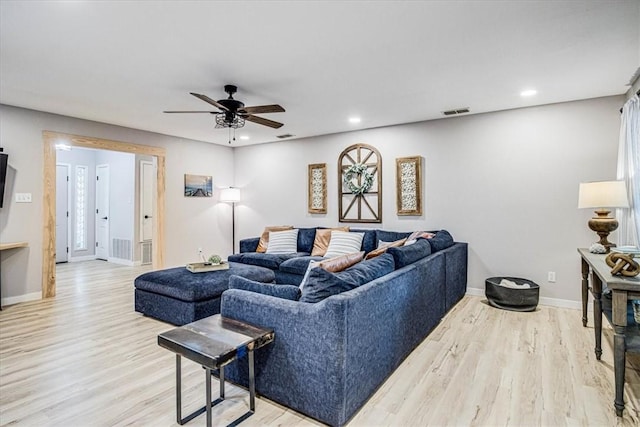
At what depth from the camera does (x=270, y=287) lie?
2.21 metres

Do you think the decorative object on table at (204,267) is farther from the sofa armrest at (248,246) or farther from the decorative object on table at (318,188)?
the decorative object on table at (318,188)

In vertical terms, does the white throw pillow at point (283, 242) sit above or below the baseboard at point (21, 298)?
above

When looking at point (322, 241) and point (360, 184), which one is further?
point (360, 184)

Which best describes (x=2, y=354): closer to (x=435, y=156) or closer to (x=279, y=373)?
(x=279, y=373)

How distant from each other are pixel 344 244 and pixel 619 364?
3.32m

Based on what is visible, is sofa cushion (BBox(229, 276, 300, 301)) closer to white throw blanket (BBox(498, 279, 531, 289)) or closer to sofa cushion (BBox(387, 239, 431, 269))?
sofa cushion (BBox(387, 239, 431, 269))


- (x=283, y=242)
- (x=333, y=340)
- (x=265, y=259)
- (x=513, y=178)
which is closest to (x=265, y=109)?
(x=333, y=340)

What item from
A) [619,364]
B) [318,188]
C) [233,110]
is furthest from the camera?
[318,188]

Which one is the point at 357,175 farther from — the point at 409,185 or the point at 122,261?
the point at 122,261

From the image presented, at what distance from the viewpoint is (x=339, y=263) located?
7.87 ft

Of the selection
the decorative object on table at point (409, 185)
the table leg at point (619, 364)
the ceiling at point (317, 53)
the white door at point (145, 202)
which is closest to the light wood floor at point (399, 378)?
the table leg at point (619, 364)

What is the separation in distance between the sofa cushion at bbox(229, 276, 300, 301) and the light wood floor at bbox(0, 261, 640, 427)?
0.67m

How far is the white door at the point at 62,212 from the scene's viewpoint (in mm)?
7195

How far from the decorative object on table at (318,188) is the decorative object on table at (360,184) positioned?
12.1 inches
